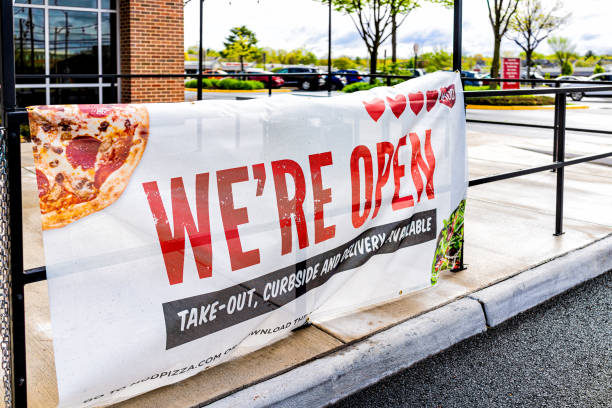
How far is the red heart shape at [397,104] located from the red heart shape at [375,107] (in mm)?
82

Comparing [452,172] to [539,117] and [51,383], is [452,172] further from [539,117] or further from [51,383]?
[539,117]

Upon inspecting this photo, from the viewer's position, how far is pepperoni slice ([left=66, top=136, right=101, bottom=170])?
242 cm

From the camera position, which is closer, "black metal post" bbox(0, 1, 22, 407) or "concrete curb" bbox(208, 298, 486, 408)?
"black metal post" bbox(0, 1, 22, 407)

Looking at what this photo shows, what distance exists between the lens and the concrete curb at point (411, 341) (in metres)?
2.93

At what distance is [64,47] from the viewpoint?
1320cm

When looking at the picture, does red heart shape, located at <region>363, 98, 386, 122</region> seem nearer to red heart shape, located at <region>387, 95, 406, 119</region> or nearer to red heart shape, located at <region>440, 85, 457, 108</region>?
red heart shape, located at <region>387, 95, 406, 119</region>

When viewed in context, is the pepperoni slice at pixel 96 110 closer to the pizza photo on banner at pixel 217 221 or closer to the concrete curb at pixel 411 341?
the pizza photo on banner at pixel 217 221

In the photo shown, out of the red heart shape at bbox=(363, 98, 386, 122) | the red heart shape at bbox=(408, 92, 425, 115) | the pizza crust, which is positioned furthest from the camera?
the red heart shape at bbox=(408, 92, 425, 115)

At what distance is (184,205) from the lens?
9.02ft

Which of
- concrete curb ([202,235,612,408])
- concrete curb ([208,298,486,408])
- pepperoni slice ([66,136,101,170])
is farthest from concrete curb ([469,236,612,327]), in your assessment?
pepperoni slice ([66,136,101,170])

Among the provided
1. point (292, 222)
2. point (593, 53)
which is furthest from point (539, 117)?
point (593, 53)

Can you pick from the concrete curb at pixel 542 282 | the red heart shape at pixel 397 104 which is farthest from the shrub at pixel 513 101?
the red heart shape at pixel 397 104

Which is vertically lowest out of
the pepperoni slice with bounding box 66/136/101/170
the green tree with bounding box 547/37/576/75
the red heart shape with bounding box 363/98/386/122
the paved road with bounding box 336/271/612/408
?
the paved road with bounding box 336/271/612/408

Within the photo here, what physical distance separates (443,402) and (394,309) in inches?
34.4
